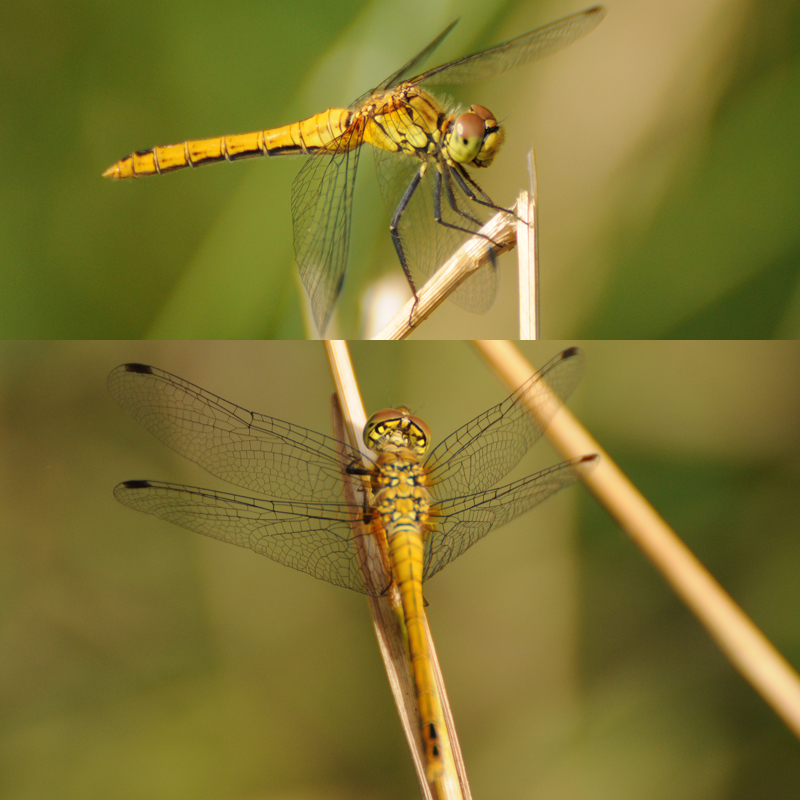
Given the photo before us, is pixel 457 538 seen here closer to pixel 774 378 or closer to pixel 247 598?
pixel 247 598

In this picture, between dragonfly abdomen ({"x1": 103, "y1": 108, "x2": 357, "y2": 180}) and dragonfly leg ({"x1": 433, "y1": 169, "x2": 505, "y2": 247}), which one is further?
dragonfly leg ({"x1": 433, "y1": 169, "x2": 505, "y2": 247})

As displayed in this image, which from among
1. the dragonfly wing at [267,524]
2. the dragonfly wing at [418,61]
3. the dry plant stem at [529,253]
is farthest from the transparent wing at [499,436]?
the dragonfly wing at [418,61]

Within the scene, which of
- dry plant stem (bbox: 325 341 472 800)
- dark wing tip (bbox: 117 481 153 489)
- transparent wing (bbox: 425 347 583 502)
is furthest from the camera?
transparent wing (bbox: 425 347 583 502)

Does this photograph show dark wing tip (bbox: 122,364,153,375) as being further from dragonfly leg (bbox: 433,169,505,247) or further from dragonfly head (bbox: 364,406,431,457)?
dragonfly leg (bbox: 433,169,505,247)

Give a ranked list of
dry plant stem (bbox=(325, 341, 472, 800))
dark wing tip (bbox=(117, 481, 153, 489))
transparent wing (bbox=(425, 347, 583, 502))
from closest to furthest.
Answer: dry plant stem (bbox=(325, 341, 472, 800)), dark wing tip (bbox=(117, 481, 153, 489)), transparent wing (bbox=(425, 347, 583, 502))

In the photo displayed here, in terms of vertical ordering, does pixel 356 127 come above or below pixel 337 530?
above

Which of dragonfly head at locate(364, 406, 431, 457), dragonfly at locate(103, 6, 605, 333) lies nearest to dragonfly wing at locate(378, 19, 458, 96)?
dragonfly at locate(103, 6, 605, 333)

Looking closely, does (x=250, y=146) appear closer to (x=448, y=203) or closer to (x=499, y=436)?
(x=448, y=203)

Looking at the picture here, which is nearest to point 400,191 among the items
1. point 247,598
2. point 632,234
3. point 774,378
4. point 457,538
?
point 632,234
